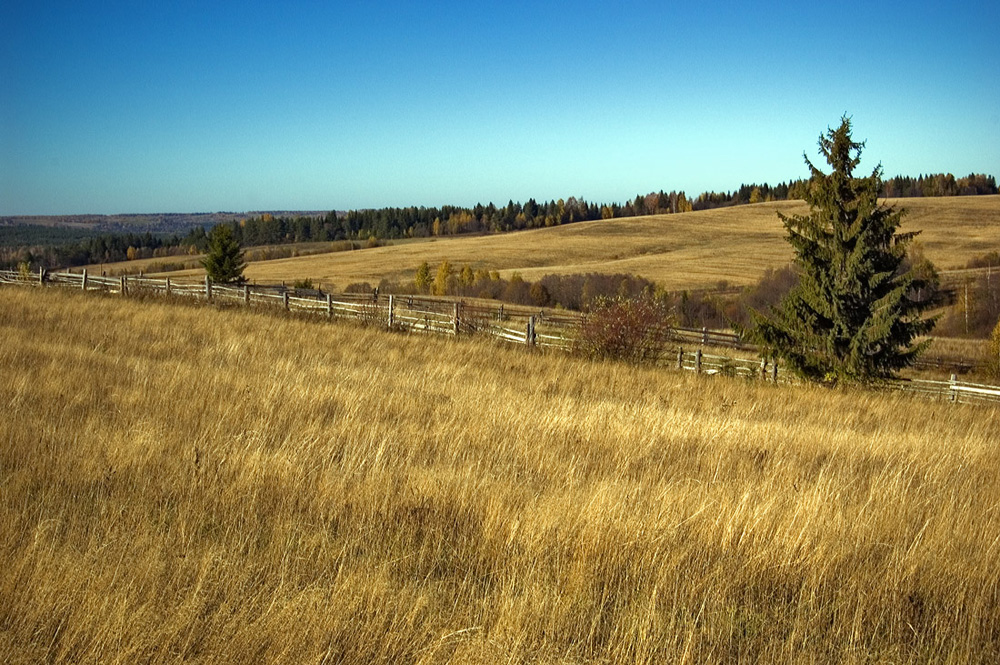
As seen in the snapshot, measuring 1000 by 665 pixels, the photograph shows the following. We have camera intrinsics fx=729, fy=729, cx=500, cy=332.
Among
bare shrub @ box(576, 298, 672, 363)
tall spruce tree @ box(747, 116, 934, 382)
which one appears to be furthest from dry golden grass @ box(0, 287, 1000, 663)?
tall spruce tree @ box(747, 116, 934, 382)

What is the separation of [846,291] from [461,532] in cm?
1687

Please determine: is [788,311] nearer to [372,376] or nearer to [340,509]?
[372,376]

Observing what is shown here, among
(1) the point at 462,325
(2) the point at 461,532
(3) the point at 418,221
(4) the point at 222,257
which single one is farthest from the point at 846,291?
(3) the point at 418,221

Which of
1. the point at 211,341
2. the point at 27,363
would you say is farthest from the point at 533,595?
the point at 211,341

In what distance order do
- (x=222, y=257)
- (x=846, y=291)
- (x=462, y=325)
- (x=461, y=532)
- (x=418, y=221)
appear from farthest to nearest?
(x=418, y=221) → (x=222, y=257) → (x=462, y=325) → (x=846, y=291) → (x=461, y=532)

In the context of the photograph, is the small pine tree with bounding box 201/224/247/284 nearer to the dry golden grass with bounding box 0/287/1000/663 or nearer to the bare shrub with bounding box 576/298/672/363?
the bare shrub with bounding box 576/298/672/363

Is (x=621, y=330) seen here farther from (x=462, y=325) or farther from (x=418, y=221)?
(x=418, y=221)

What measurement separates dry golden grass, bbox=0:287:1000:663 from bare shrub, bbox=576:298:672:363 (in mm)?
10551

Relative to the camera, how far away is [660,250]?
3799 inches

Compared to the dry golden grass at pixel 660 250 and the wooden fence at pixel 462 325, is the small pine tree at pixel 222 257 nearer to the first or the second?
the wooden fence at pixel 462 325

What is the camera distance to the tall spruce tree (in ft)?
59.2

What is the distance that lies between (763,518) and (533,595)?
5.70ft

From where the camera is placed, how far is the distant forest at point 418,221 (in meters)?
125

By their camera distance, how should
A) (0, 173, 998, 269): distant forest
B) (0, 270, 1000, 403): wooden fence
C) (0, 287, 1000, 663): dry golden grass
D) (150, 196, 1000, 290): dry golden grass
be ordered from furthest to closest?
1. (0, 173, 998, 269): distant forest
2. (150, 196, 1000, 290): dry golden grass
3. (0, 270, 1000, 403): wooden fence
4. (0, 287, 1000, 663): dry golden grass
